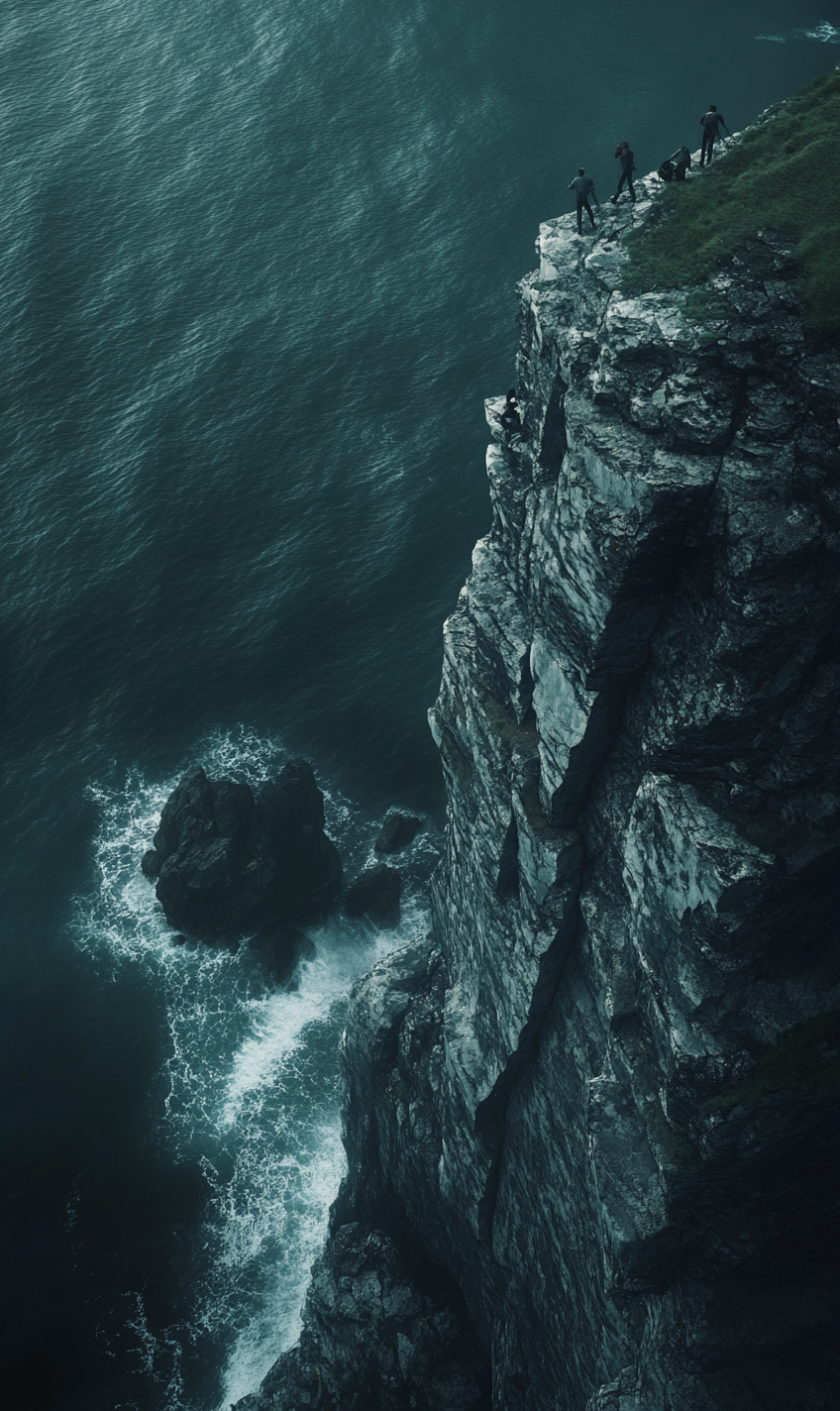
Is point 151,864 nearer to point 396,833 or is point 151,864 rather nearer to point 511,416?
point 396,833

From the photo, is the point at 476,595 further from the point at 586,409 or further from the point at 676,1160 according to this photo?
the point at 676,1160

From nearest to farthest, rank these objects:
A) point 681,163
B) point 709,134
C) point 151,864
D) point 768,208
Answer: point 768,208 < point 681,163 < point 709,134 < point 151,864

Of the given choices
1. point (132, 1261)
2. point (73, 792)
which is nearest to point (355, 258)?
point (73, 792)

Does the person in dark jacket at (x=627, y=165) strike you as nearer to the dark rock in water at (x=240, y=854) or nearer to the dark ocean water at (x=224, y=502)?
the dark rock in water at (x=240, y=854)

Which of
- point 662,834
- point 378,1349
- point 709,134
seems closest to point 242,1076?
point 378,1349

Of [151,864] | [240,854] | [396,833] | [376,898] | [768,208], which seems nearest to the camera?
[768,208]

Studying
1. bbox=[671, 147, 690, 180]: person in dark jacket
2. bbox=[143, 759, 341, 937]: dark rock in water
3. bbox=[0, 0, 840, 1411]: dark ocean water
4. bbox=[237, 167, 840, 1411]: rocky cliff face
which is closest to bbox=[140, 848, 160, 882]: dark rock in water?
bbox=[143, 759, 341, 937]: dark rock in water

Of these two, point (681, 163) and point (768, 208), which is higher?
point (681, 163)

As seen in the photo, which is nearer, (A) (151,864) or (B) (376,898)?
(B) (376,898)
